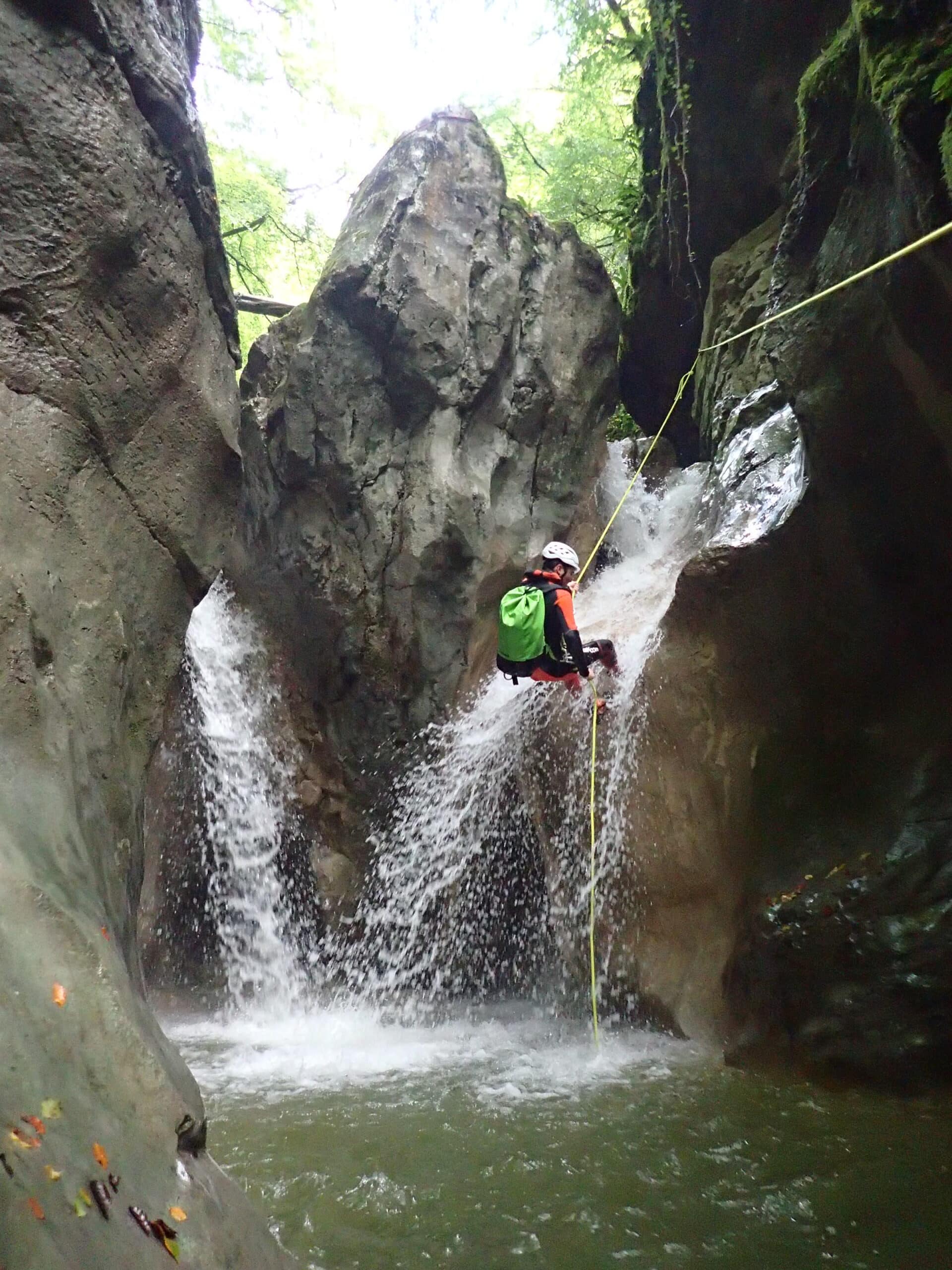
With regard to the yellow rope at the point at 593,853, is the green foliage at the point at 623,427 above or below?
above

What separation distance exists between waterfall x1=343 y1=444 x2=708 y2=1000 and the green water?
5.83 feet

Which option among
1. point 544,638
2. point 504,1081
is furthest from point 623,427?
point 504,1081

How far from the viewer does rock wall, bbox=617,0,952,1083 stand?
4.16 metres

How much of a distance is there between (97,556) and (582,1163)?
3.54 meters

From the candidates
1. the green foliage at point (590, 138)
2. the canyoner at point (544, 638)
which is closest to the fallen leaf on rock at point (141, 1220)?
the canyoner at point (544, 638)

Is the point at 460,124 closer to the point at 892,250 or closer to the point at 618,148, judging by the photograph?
the point at 618,148

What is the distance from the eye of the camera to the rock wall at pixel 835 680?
4156 mm

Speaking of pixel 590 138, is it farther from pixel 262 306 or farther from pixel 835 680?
pixel 835 680

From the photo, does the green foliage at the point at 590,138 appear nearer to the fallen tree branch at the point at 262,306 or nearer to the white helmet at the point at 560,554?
the fallen tree branch at the point at 262,306

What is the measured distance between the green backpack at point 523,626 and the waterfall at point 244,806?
9.78ft

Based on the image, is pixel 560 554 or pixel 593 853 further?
pixel 560 554

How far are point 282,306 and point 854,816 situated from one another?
9.28 meters


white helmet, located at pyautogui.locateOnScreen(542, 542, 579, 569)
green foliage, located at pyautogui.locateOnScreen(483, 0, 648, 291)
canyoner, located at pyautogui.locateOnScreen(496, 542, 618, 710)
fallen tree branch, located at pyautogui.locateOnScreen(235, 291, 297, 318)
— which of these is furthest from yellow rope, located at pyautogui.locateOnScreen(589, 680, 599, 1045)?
green foliage, located at pyautogui.locateOnScreen(483, 0, 648, 291)

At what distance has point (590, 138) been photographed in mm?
13008
